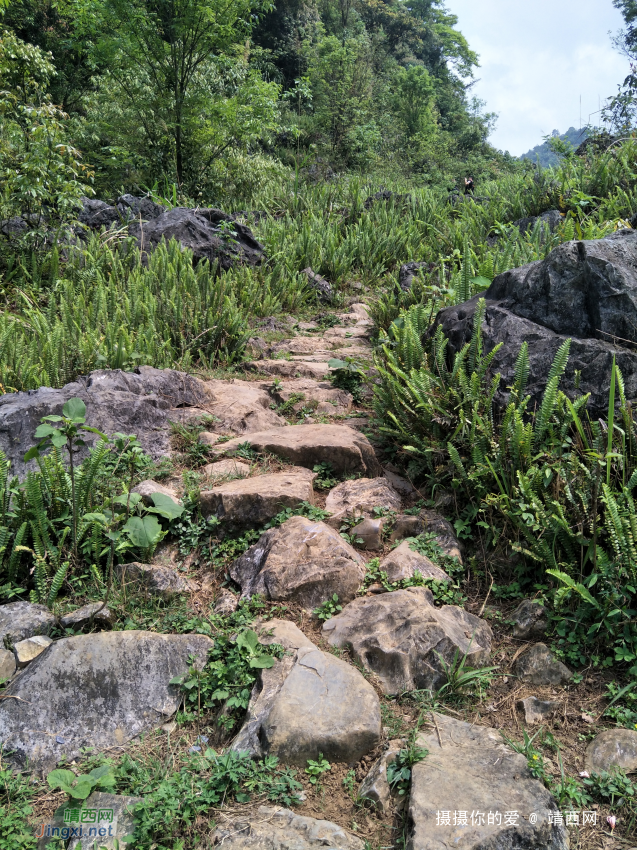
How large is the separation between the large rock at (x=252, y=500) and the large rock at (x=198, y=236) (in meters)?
4.61

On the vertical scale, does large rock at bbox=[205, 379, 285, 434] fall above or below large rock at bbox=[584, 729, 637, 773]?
above

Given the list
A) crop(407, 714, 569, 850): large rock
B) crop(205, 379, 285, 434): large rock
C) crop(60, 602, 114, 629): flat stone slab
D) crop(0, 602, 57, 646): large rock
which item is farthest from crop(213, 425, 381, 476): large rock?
crop(407, 714, 569, 850): large rock

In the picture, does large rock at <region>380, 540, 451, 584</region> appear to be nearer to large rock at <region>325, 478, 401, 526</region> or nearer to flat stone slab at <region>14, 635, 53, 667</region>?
large rock at <region>325, 478, 401, 526</region>

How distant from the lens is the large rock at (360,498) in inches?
124

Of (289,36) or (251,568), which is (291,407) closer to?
(251,568)

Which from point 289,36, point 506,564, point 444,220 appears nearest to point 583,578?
point 506,564

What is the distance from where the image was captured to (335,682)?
2.16m

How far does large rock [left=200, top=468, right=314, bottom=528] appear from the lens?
302 cm

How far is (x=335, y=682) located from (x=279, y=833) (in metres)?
0.55

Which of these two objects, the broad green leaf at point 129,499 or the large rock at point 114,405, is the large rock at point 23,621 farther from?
the large rock at point 114,405

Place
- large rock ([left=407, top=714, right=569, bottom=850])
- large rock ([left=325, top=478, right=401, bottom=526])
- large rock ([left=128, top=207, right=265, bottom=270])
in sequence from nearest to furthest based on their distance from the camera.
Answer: large rock ([left=407, top=714, right=569, bottom=850]) < large rock ([left=325, top=478, right=401, bottom=526]) < large rock ([left=128, top=207, right=265, bottom=270])

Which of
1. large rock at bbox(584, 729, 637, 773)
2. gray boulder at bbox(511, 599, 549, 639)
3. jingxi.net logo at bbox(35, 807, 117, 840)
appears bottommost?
jingxi.net logo at bbox(35, 807, 117, 840)

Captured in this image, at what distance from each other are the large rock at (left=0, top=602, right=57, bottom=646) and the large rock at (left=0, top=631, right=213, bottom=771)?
0.64 feet

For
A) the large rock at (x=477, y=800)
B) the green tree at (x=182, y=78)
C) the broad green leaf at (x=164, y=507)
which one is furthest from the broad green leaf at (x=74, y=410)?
the green tree at (x=182, y=78)
